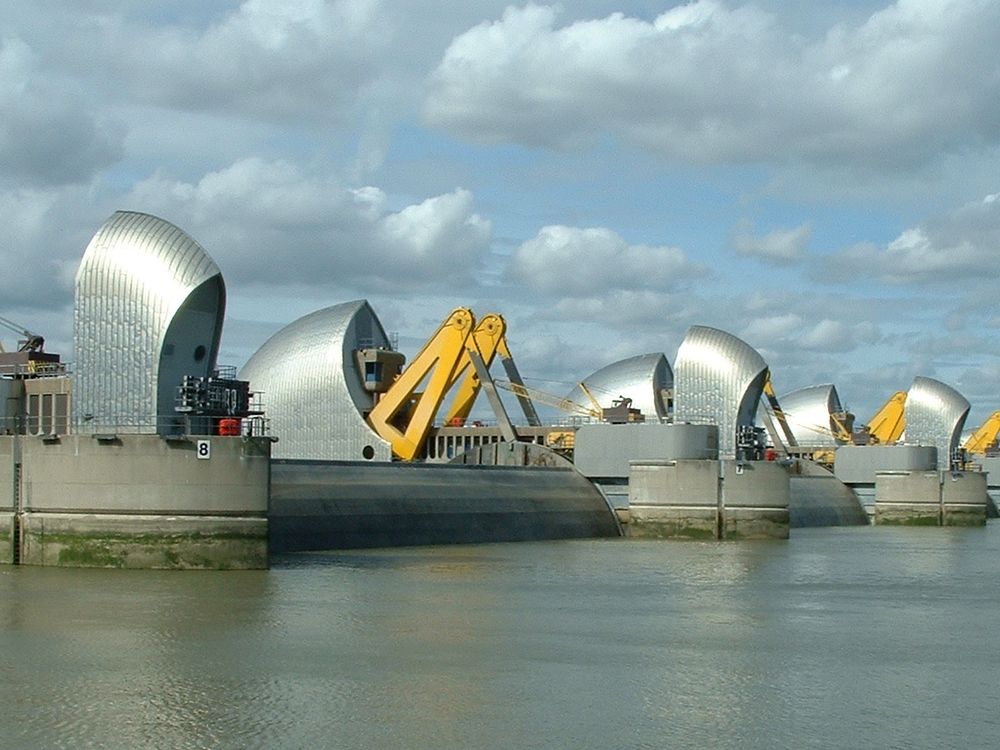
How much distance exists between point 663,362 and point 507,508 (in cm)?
3909

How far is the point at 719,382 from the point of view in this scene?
240 ft

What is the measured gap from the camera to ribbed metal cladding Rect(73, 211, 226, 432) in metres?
34.2

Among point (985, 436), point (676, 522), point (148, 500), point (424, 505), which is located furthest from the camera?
point (985, 436)

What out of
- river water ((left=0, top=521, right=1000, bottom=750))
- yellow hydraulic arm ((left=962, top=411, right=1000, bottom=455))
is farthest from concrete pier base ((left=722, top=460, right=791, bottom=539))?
yellow hydraulic arm ((left=962, top=411, right=1000, bottom=455))

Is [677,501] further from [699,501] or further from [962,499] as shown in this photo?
[962,499]

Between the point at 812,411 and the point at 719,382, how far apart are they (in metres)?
33.3

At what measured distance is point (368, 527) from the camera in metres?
44.9

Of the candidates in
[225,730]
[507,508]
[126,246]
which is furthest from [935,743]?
[507,508]

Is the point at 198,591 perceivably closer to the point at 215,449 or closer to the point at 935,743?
the point at 215,449

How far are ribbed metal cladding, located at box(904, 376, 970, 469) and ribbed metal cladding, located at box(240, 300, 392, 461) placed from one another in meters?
47.0

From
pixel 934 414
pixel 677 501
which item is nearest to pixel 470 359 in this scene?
pixel 677 501

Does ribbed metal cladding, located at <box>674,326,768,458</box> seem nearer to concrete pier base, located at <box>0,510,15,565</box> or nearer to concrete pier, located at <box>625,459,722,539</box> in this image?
concrete pier, located at <box>625,459,722,539</box>

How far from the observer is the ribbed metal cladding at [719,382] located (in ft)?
238

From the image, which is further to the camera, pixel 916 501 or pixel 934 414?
pixel 934 414
